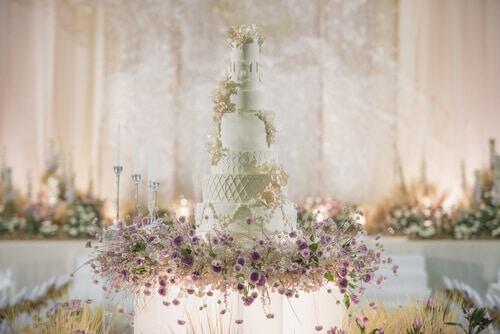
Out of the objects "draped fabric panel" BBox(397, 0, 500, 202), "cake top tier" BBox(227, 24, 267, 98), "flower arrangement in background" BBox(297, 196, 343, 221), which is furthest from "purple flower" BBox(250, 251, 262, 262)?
"draped fabric panel" BBox(397, 0, 500, 202)

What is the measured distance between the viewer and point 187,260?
4.86 meters

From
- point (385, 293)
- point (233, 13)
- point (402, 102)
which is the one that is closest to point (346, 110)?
point (402, 102)

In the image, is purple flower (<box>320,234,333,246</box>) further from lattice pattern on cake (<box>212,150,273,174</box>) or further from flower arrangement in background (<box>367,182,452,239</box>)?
flower arrangement in background (<box>367,182,452,239</box>)

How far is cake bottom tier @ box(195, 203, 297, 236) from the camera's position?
5379 mm

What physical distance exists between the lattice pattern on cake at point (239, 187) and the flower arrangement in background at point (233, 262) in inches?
13.8

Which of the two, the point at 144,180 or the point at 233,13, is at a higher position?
the point at 233,13

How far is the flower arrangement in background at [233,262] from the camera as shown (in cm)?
481

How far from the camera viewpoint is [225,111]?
18.6 ft

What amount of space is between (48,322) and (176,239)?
1.62 metres

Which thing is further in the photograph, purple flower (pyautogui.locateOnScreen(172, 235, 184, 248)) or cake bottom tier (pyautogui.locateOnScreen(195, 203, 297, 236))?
cake bottom tier (pyautogui.locateOnScreen(195, 203, 297, 236))

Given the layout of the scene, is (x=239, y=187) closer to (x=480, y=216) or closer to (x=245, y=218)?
(x=245, y=218)

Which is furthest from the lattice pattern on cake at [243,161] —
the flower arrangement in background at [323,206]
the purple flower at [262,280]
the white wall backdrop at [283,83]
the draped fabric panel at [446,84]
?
the draped fabric panel at [446,84]

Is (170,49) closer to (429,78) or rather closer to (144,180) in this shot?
(144,180)

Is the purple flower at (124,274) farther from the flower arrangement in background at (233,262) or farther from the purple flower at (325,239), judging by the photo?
the purple flower at (325,239)
